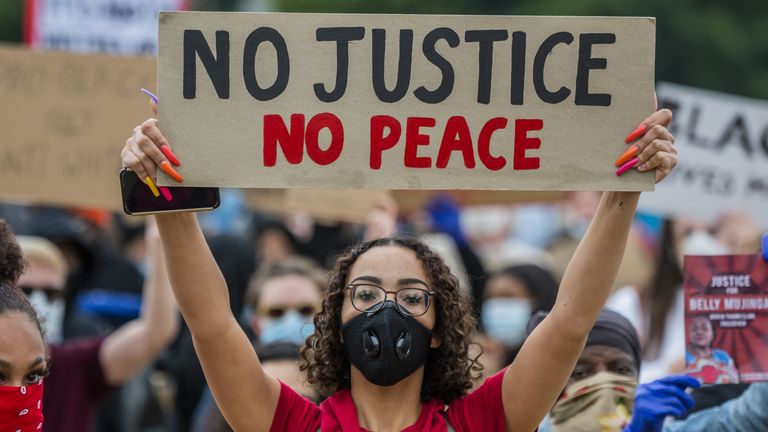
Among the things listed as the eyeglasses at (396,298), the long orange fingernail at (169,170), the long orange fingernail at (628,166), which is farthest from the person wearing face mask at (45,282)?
the long orange fingernail at (628,166)

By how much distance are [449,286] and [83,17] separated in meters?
6.36

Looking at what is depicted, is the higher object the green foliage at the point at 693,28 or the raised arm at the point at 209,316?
the green foliage at the point at 693,28

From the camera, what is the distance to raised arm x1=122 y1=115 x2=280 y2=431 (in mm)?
3564

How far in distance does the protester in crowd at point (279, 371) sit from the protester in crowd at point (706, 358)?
4.82 ft

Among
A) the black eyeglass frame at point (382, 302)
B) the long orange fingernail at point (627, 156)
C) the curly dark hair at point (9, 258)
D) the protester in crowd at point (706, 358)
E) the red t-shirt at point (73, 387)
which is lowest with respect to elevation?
the red t-shirt at point (73, 387)

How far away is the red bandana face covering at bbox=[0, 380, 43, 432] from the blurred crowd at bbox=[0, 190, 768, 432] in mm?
993

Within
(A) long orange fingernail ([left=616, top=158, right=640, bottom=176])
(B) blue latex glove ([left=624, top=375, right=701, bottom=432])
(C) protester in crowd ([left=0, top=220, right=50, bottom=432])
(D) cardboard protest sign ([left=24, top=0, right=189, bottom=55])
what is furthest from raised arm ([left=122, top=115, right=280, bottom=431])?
(D) cardboard protest sign ([left=24, top=0, right=189, bottom=55])

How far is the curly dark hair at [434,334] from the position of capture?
391cm

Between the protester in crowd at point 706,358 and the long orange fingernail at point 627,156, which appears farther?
the protester in crowd at point 706,358

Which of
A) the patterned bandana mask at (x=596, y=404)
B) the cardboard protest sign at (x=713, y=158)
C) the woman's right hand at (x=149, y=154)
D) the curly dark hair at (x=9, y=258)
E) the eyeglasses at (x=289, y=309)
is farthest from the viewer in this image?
the cardboard protest sign at (x=713, y=158)

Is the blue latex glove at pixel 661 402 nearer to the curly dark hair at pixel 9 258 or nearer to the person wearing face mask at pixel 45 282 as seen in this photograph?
the curly dark hair at pixel 9 258

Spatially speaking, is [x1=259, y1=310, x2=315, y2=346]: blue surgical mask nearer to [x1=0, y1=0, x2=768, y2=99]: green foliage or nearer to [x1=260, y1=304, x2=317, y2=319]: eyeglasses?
[x1=260, y1=304, x2=317, y2=319]: eyeglasses

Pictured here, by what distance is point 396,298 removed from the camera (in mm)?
3811

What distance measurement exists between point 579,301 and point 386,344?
52cm
